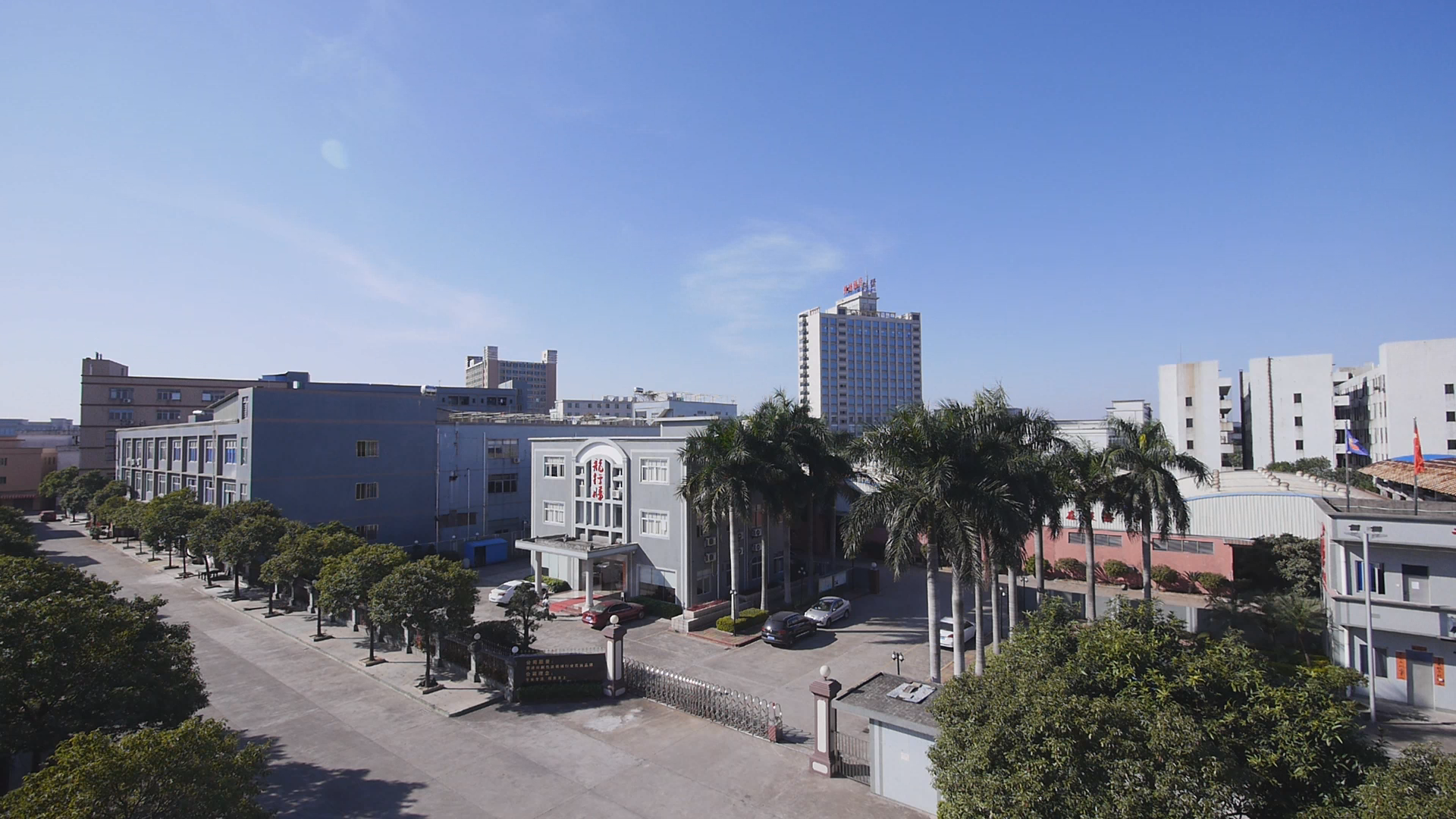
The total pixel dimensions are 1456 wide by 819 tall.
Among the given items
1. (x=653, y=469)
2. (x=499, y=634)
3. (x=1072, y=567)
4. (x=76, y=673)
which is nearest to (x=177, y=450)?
(x=653, y=469)

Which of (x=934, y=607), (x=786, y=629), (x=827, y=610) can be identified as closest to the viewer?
(x=934, y=607)

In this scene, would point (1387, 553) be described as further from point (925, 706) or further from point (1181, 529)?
point (925, 706)

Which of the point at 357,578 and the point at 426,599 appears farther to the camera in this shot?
the point at 357,578

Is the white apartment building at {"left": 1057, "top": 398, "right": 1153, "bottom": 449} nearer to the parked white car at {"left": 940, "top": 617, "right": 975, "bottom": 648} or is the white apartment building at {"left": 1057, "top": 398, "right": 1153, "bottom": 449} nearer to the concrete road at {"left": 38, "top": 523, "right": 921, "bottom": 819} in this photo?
the parked white car at {"left": 940, "top": 617, "right": 975, "bottom": 648}

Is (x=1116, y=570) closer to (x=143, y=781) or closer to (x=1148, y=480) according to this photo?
(x=1148, y=480)

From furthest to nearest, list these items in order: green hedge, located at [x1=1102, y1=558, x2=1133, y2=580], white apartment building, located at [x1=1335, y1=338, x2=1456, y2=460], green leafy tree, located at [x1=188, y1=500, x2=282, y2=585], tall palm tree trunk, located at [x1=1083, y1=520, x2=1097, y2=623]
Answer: white apartment building, located at [x1=1335, y1=338, x2=1456, y2=460]
green leafy tree, located at [x1=188, y1=500, x2=282, y2=585]
green hedge, located at [x1=1102, y1=558, x2=1133, y2=580]
tall palm tree trunk, located at [x1=1083, y1=520, x2=1097, y2=623]

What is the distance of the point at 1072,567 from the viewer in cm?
3847

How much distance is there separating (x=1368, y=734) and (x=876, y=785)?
54.3ft

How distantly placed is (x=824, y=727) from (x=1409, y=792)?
490 inches

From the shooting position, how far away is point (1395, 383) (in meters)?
57.9

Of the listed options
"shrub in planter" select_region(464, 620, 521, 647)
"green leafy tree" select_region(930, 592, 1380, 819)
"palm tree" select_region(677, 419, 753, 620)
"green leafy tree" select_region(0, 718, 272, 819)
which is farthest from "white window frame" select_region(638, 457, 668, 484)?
"green leafy tree" select_region(0, 718, 272, 819)

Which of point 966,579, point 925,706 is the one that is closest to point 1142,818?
point 925,706

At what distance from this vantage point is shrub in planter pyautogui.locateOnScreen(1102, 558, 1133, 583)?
36.8 m

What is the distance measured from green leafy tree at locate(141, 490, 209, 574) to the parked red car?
26.3 metres
